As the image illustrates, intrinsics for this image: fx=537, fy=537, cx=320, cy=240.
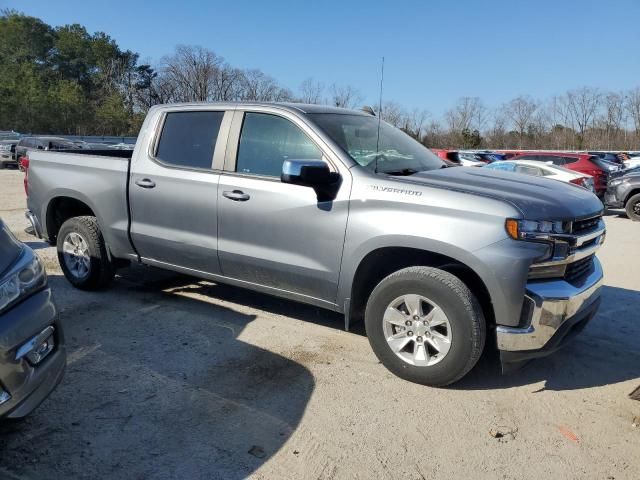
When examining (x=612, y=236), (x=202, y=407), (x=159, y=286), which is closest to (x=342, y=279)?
(x=202, y=407)

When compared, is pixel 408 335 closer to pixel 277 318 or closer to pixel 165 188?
pixel 277 318

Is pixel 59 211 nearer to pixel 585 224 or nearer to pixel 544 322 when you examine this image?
pixel 544 322

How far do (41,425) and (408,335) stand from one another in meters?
2.28

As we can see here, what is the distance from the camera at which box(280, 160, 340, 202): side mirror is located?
11.8 ft

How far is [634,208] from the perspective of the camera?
12.9 m

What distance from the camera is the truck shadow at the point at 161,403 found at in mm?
2758

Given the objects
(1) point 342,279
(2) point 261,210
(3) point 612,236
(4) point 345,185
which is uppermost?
(4) point 345,185

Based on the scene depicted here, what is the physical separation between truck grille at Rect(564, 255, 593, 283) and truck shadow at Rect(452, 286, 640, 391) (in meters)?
0.78

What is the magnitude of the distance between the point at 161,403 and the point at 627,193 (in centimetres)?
1296

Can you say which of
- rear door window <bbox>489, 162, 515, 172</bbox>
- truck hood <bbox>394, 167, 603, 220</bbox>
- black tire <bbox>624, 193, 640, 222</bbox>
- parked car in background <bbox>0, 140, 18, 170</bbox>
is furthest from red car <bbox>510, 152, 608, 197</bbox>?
parked car in background <bbox>0, 140, 18, 170</bbox>

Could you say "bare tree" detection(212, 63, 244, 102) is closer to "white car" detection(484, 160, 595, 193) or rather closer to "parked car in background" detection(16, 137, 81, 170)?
"parked car in background" detection(16, 137, 81, 170)

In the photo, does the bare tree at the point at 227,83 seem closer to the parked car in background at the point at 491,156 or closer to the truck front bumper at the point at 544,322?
the parked car in background at the point at 491,156

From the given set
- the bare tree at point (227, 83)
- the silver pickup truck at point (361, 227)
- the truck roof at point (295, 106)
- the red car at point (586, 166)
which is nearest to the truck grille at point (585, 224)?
the silver pickup truck at point (361, 227)

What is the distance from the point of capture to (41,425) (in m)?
3.05
